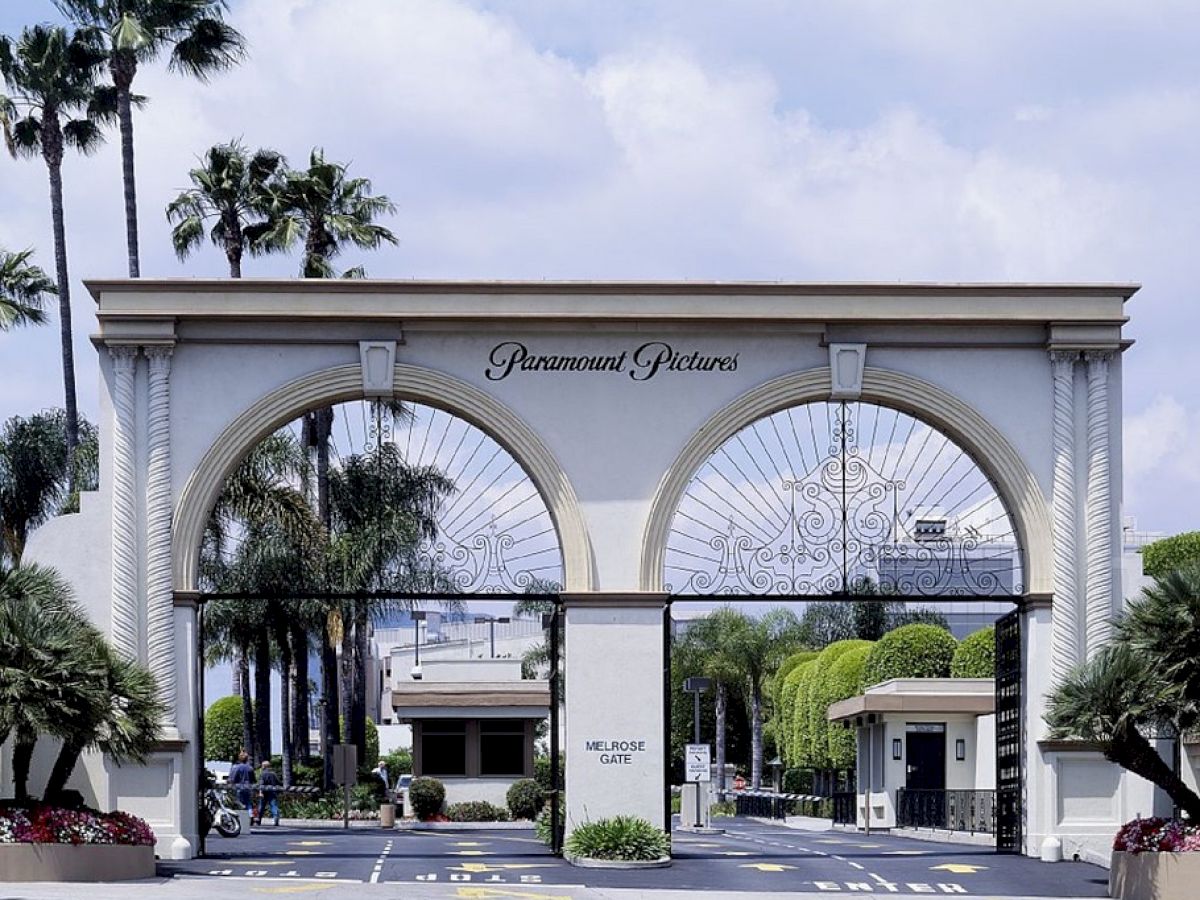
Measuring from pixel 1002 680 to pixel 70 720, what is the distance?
41.5 ft

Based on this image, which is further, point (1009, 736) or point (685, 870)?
point (1009, 736)

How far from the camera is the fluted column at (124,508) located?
26609 mm

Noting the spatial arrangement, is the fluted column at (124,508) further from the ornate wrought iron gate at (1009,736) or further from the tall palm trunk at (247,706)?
the tall palm trunk at (247,706)

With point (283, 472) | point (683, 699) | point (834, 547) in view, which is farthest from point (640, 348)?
point (683, 699)

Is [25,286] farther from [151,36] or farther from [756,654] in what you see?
[756,654]

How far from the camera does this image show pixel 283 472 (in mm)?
46219

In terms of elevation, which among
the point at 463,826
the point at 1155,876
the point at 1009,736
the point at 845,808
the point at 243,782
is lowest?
the point at 845,808

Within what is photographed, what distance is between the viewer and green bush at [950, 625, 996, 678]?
5472cm

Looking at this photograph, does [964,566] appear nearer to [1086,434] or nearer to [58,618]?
[1086,434]

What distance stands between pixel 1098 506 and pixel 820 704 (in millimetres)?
39113

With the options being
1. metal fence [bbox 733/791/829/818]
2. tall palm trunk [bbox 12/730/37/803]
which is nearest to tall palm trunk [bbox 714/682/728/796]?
metal fence [bbox 733/791/829/818]

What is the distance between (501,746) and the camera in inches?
2060

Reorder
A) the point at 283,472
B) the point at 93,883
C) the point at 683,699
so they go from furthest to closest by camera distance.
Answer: the point at 683,699 < the point at 283,472 < the point at 93,883

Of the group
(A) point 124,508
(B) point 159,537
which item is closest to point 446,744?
(B) point 159,537
